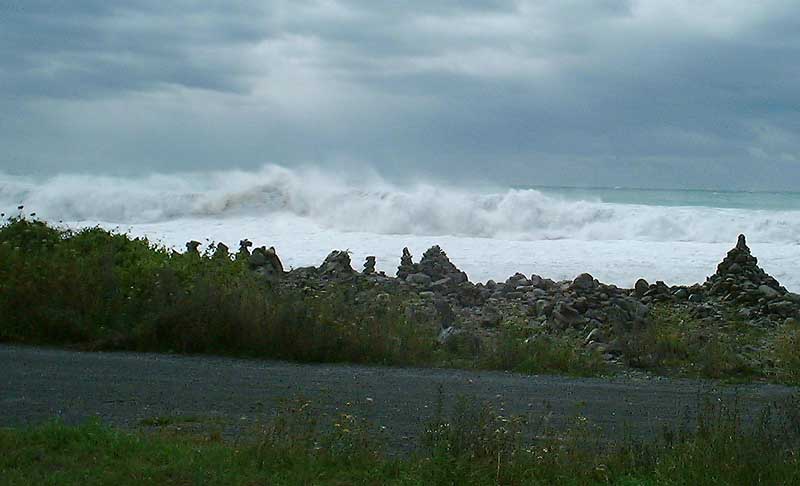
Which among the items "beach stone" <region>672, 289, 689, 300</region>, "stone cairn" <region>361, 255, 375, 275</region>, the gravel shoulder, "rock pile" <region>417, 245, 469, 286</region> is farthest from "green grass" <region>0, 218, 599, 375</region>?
"beach stone" <region>672, 289, 689, 300</region>

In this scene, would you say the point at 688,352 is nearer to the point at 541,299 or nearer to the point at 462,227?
the point at 541,299

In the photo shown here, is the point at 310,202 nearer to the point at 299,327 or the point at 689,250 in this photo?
the point at 689,250

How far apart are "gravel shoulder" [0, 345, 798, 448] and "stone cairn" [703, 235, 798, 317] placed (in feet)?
23.2

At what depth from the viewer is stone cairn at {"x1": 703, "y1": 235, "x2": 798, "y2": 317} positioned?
58.1ft

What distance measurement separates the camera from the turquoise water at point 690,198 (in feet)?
238

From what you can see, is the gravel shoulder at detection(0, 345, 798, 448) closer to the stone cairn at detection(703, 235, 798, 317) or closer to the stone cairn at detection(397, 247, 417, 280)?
the stone cairn at detection(703, 235, 798, 317)

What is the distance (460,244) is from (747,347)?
22411 millimetres

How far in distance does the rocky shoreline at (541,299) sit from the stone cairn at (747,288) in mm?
20

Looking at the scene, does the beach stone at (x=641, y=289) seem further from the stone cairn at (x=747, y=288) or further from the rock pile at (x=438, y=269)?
the rock pile at (x=438, y=269)

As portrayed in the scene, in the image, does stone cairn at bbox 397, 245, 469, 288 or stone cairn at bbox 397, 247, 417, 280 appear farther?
stone cairn at bbox 397, 247, 417, 280

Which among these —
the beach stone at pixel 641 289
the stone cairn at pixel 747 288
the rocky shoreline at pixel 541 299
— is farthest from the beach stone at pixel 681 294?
the beach stone at pixel 641 289

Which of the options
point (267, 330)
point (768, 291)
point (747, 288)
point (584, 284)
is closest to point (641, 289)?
point (747, 288)

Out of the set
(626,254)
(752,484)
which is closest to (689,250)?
(626,254)

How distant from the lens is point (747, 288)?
19047 mm
